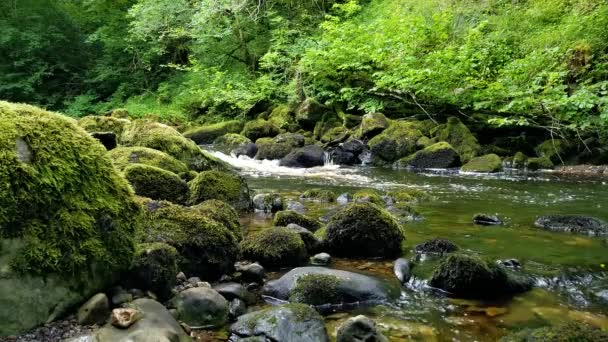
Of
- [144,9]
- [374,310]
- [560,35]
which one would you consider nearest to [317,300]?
[374,310]

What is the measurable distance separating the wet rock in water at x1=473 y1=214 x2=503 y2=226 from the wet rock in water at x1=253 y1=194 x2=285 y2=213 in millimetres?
3026

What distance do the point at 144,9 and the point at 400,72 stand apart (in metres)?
14.8

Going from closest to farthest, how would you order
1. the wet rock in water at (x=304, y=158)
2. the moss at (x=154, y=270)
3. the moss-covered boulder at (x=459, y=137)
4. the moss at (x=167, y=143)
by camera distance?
the moss at (x=154, y=270), the moss at (x=167, y=143), the moss-covered boulder at (x=459, y=137), the wet rock in water at (x=304, y=158)

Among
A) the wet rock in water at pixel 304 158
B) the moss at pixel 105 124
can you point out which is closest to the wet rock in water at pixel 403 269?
the moss at pixel 105 124

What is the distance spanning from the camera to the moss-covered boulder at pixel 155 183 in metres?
6.59

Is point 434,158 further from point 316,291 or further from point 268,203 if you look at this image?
point 316,291

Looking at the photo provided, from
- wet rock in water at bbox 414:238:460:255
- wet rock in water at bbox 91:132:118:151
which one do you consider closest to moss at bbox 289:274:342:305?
wet rock in water at bbox 414:238:460:255

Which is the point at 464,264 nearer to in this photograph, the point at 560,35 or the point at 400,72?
the point at 560,35

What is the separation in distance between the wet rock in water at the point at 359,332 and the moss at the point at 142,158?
506 centimetres

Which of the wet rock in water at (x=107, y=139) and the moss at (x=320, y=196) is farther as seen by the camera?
the moss at (x=320, y=196)

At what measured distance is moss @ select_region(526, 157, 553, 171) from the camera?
44.8 ft

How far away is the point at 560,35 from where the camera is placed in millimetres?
13539

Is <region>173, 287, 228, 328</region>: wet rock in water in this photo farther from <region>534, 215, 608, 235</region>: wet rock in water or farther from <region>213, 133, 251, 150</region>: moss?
<region>213, 133, 251, 150</region>: moss

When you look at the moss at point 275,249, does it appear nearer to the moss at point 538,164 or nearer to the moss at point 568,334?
the moss at point 568,334
